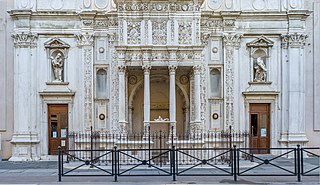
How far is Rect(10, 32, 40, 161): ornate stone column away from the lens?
2381 centimetres

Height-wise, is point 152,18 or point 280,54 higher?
point 152,18

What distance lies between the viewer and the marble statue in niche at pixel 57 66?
2442 centimetres

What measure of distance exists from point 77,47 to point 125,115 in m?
4.66

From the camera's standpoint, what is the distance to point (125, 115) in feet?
75.7

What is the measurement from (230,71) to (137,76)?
16.2 feet

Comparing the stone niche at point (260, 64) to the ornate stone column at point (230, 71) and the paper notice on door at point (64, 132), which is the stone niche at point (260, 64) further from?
the paper notice on door at point (64, 132)

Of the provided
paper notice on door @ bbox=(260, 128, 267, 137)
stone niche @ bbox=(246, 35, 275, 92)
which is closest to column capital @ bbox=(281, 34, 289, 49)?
stone niche @ bbox=(246, 35, 275, 92)

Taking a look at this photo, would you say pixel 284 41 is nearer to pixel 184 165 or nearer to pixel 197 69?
pixel 197 69

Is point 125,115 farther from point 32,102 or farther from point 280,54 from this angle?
point 280,54

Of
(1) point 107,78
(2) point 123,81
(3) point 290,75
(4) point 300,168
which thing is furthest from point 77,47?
(4) point 300,168

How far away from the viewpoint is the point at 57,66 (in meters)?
24.4

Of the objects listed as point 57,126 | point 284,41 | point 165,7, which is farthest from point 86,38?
point 284,41

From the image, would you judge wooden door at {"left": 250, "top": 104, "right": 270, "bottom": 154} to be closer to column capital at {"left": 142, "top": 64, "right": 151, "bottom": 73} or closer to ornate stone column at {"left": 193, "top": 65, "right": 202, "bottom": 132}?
ornate stone column at {"left": 193, "top": 65, "right": 202, "bottom": 132}

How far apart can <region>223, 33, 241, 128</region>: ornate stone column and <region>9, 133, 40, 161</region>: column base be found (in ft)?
33.3
